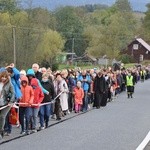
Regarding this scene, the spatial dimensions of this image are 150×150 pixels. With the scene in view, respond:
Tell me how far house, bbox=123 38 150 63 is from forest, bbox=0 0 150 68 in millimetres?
1509

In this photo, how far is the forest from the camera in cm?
6494

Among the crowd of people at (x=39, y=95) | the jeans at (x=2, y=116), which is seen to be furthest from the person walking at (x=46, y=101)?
the jeans at (x=2, y=116)

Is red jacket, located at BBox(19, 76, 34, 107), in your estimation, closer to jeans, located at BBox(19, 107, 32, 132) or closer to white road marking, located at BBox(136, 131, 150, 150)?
jeans, located at BBox(19, 107, 32, 132)

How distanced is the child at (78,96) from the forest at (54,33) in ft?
104

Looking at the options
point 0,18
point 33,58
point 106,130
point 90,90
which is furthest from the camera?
point 0,18

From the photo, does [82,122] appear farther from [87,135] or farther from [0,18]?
[0,18]

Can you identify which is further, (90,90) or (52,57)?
(52,57)

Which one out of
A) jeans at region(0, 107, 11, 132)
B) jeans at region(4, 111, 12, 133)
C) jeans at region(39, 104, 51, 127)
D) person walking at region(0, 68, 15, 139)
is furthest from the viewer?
jeans at region(39, 104, 51, 127)

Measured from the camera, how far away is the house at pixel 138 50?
154 metres

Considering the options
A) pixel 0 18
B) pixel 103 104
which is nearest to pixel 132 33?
pixel 0 18

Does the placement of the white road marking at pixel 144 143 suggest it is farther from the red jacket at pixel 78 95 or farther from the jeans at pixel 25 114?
the red jacket at pixel 78 95

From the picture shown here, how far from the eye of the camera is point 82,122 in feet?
68.1

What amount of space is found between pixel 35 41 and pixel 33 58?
2.35m

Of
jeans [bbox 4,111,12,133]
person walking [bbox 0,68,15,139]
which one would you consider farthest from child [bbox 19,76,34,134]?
person walking [bbox 0,68,15,139]
